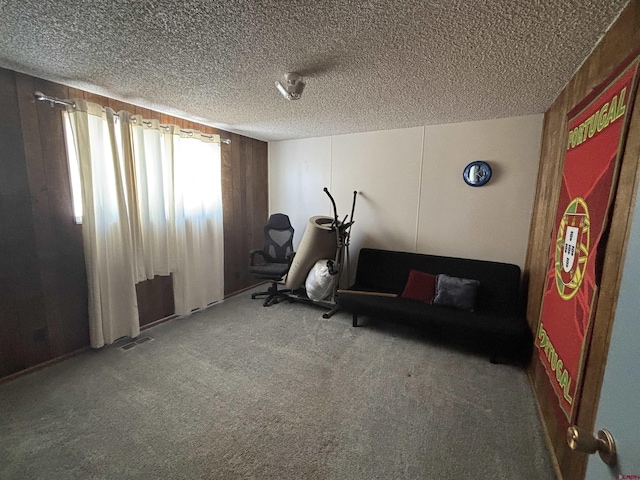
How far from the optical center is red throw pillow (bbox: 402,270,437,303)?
2740 mm

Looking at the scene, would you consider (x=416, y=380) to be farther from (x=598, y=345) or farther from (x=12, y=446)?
(x=12, y=446)

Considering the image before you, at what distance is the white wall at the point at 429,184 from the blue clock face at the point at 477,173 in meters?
0.06

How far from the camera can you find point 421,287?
2.79 m

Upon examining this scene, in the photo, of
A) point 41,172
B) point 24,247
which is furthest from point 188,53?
point 24,247

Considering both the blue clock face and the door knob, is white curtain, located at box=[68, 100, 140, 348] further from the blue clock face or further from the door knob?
the blue clock face

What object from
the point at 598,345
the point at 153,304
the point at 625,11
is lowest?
the point at 153,304

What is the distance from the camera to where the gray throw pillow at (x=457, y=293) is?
8.25 feet

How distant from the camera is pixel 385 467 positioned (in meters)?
1.35

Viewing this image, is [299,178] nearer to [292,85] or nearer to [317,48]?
[292,85]

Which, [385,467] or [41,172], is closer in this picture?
[385,467]

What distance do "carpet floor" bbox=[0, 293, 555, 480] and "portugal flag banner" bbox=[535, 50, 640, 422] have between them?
49 cm

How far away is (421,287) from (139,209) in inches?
115

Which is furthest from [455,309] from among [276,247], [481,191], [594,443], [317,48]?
[317,48]

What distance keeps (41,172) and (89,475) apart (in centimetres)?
207
